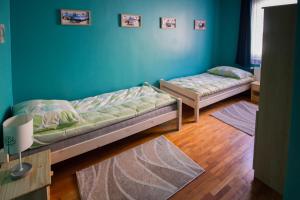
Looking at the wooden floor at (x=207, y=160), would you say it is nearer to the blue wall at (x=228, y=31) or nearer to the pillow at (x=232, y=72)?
the pillow at (x=232, y=72)

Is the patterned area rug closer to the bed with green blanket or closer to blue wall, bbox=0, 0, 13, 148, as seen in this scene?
the bed with green blanket

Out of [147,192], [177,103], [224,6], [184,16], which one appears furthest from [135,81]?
[224,6]

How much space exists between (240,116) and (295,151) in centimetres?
234

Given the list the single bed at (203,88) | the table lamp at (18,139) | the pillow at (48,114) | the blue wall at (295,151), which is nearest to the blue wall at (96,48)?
the single bed at (203,88)

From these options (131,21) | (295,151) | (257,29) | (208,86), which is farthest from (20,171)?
(257,29)

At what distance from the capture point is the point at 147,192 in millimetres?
1860

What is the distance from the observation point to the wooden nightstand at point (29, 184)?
3.97 ft

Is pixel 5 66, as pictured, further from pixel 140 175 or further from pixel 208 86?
pixel 208 86

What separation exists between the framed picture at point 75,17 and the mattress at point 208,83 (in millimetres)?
1851

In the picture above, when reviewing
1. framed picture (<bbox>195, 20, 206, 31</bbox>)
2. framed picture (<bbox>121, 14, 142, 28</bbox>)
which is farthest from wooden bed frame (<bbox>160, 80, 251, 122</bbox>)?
framed picture (<bbox>195, 20, 206, 31</bbox>)

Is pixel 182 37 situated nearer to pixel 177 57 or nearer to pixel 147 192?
pixel 177 57

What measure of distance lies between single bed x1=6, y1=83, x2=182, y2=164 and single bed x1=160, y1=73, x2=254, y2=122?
18.5 inches

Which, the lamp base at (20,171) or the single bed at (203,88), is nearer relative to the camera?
the lamp base at (20,171)

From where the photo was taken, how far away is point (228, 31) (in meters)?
4.80
